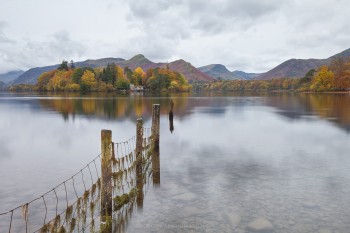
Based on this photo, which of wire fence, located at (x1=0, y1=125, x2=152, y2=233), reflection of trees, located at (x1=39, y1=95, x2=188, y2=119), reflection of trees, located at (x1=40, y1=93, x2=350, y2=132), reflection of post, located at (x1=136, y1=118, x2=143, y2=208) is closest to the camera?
wire fence, located at (x1=0, y1=125, x2=152, y2=233)

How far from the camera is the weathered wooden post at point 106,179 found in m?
12.6

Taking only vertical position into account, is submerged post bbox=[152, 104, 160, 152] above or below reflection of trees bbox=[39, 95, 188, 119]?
above

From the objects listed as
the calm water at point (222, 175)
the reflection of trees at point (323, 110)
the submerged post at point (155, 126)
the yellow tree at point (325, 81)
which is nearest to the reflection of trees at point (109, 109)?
the calm water at point (222, 175)

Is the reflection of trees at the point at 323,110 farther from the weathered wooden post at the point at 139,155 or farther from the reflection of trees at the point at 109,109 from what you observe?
the weathered wooden post at the point at 139,155

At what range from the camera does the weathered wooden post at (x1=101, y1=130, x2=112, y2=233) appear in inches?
498

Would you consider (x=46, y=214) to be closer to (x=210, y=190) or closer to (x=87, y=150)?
(x=210, y=190)

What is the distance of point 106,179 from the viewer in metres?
12.9

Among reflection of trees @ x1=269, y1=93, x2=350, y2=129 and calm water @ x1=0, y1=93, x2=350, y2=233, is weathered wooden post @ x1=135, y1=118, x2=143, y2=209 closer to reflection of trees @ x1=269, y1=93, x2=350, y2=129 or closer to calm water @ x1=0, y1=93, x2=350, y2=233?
calm water @ x1=0, y1=93, x2=350, y2=233

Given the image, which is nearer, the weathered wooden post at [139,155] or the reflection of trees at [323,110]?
the weathered wooden post at [139,155]

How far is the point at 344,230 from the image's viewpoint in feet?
43.5

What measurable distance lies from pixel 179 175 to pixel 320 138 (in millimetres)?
23015

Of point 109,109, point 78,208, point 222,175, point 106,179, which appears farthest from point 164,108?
point 78,208

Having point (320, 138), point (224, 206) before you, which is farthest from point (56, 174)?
point (320, 138)

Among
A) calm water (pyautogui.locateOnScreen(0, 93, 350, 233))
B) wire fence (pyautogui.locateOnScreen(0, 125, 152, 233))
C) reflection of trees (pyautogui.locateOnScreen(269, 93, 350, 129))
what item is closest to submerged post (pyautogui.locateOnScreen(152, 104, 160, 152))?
calm water (pyautogui.locateOnScreen(0, 93, 350, 233))
